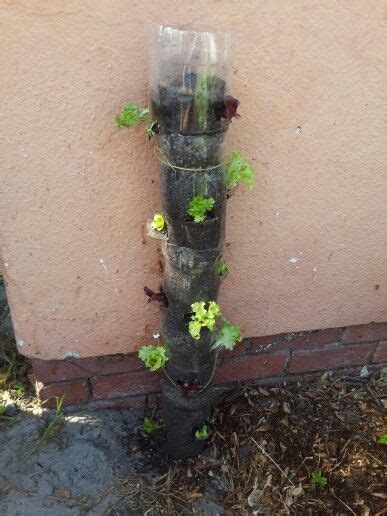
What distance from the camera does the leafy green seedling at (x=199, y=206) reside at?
60.0 inches

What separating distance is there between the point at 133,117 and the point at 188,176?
236mm

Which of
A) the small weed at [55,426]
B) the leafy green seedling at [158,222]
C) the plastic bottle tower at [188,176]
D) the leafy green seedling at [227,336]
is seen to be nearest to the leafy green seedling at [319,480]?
the plastic bottle tower at [188,176]

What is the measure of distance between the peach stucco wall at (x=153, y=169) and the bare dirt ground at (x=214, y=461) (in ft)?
1.21

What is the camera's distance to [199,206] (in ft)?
5.01

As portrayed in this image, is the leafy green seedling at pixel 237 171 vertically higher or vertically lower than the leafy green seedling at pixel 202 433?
higher

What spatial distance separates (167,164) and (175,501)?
1330mm

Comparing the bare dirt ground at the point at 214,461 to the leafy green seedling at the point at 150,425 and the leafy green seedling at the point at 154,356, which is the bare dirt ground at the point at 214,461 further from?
the leafy green seedling at the point at 154,356

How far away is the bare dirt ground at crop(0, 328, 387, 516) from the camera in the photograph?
78.5 inches

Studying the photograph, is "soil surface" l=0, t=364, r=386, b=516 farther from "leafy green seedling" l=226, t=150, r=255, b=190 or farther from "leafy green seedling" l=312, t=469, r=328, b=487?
"leafy green seedling" l=226, t=150, r=255, b=190

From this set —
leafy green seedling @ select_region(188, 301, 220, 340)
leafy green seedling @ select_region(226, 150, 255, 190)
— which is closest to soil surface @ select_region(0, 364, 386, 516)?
leafy green seedling @ select_region(188, 301, 220, 340)

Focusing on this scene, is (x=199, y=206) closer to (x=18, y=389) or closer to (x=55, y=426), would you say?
(x=55, y=426)

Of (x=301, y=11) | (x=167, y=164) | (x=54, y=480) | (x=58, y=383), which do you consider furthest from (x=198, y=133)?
(x=54, y=480)

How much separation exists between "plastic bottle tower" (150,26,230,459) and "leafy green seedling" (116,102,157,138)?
34 millimetres

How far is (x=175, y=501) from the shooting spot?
201cm
